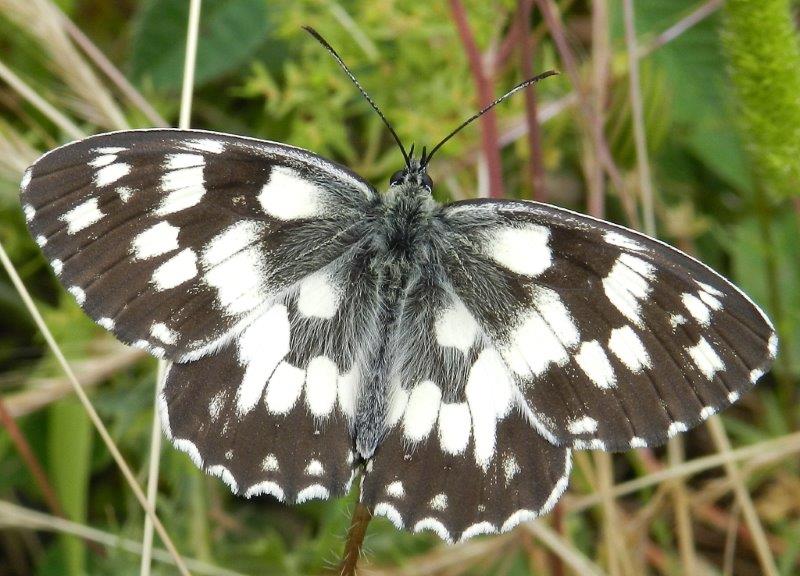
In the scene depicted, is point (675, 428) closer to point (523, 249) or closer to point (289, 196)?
point (523, 249)

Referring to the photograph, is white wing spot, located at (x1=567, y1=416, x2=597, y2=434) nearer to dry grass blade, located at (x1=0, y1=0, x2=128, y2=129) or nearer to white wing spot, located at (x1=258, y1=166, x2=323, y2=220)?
white wing spot, located at (x1=258, y1=166, x2=323, y2=220)

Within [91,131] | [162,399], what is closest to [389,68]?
[91,131]

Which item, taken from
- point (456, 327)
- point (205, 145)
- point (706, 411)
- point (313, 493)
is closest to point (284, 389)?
point (313, 493)

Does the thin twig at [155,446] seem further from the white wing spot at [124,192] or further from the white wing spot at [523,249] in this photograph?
the white wing spot at [523,249]

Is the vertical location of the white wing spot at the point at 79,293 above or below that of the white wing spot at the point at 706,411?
above

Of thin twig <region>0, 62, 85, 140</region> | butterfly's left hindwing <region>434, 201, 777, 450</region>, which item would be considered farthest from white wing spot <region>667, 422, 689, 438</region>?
thin twig <region>0, 62, 85, 140</region>

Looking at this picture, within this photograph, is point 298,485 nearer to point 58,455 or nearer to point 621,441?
point 621,441

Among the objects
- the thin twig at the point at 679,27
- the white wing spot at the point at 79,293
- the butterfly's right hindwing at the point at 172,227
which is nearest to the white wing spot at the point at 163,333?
the butterfly's right hindwing at the point at 172,227
